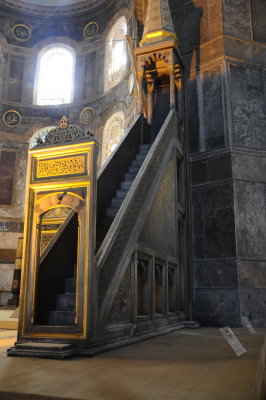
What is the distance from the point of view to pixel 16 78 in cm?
1695

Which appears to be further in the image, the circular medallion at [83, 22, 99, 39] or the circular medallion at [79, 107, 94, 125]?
the circular medallion at [83, 22, 99, 39]

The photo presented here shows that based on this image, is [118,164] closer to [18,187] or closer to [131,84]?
[131,84]

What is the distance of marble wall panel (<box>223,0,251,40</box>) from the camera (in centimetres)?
707

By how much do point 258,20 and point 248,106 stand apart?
68.3 inches

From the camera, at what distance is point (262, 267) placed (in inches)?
240

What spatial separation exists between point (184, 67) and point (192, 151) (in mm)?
1592

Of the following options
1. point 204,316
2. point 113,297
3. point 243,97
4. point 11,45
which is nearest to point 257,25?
point 243,97

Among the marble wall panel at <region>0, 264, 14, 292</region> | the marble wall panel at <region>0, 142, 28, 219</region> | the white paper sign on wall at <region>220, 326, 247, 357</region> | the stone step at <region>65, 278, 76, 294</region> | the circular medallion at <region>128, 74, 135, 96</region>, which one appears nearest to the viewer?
the white paper sign on wall at <region>220, 326, 247, 357</region>

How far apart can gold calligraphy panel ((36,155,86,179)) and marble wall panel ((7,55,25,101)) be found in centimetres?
1443

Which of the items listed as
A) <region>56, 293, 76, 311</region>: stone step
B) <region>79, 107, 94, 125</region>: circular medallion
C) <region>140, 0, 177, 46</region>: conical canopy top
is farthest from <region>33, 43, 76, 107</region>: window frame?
<region>56, 293, 76, 311</region>: stone step

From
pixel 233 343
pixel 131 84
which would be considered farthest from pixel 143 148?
pixel 131 84

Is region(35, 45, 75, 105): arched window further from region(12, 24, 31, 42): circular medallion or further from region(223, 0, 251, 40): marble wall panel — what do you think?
region(223, 0, 251, 40): marble wall panel

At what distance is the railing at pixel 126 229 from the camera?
3.20m

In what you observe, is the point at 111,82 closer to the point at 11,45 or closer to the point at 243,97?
the point at 11,45
